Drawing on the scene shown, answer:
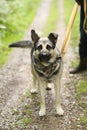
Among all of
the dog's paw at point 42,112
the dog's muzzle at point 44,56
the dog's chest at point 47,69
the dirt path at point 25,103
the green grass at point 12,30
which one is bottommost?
the green grass at point 12,30

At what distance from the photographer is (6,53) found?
11.1 m

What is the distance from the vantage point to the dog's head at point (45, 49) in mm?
5648

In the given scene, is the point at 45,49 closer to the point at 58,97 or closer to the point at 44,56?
the point at 44,56

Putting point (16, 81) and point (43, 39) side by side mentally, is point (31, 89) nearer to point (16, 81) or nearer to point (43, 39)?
point (16, 81)

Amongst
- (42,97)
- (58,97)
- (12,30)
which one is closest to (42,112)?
(42,97)

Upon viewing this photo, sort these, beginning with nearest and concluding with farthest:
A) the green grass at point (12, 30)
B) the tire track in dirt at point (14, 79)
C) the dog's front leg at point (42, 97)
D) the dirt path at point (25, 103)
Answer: the dirt path at point (25, 103) → the dog's front leg at point (42, 97) → the tire track in dirt at point (14, 79) → the green grass at point (12, 30)

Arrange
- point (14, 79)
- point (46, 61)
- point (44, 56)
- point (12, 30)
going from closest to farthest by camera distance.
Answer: point (44, 56) < point (46, 61) < point (14, 79) < point (12, 30)

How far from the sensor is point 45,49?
5648mm

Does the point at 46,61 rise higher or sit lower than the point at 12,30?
higher

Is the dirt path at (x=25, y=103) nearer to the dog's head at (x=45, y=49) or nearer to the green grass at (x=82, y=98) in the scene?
the green grass at (x=82, y=98)

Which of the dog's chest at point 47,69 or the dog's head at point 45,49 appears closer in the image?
the dog's head at point 45,49

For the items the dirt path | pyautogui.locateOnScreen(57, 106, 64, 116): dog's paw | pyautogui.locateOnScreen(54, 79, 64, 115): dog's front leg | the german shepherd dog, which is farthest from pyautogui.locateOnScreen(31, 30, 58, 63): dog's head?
the dirt path

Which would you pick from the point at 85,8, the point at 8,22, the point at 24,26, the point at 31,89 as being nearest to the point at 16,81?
the point at 31,89

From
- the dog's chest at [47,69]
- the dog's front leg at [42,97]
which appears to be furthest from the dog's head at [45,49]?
the dog's front leg at [42,97]
